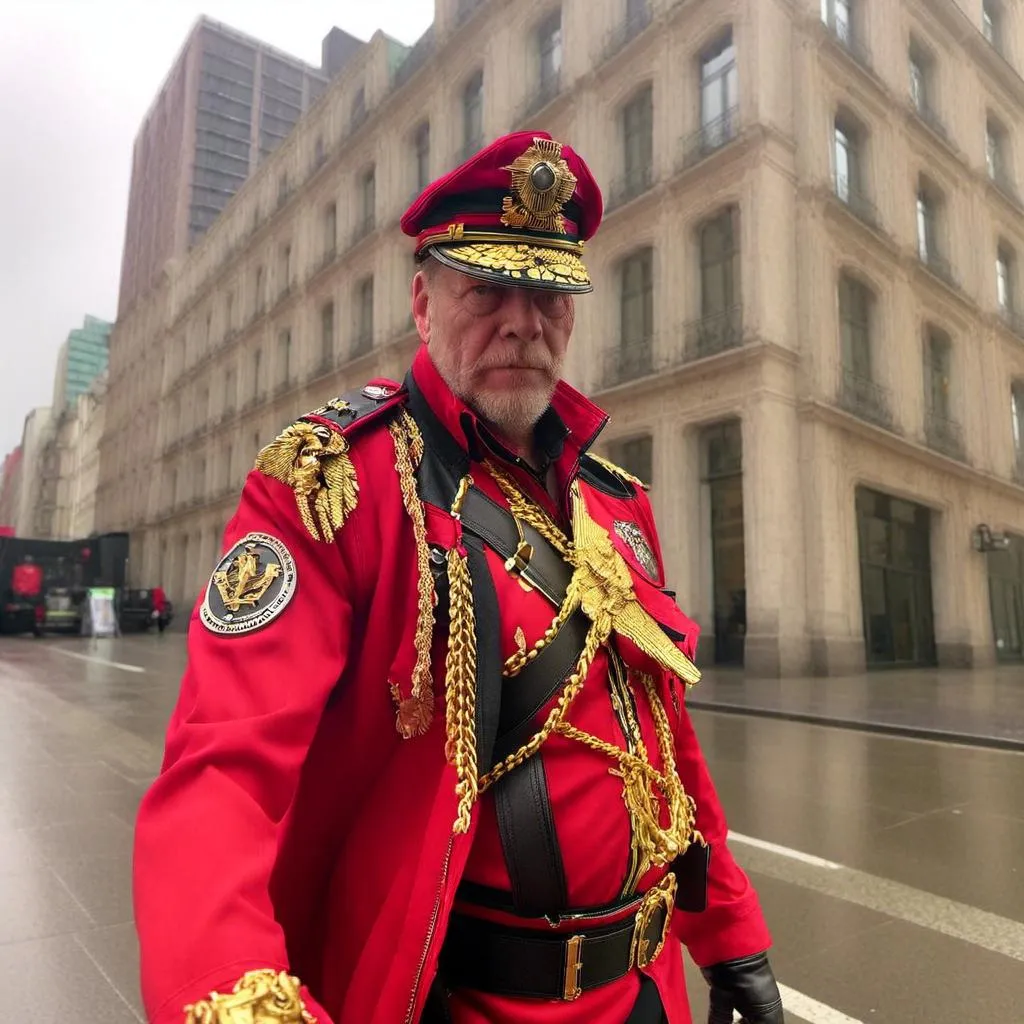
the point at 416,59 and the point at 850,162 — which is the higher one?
the point at 416,59

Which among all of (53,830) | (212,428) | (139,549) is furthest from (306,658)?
(139,549)

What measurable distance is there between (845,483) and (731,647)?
4219mm

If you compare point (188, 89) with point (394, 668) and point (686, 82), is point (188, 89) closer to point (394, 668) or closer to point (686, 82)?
point (686, 82)

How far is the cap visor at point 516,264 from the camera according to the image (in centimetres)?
143

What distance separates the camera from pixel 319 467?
125 cm

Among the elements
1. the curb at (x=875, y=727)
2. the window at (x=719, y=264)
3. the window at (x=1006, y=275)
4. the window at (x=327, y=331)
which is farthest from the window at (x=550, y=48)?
the curb at (x=875, y=727)

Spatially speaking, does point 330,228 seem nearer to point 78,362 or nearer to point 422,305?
point 422,305

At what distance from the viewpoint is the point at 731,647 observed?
17.3m

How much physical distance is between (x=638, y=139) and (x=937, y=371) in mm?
10010

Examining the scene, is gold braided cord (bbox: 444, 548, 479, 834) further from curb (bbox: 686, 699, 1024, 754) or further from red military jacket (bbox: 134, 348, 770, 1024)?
curb (bbox: 686, 699, 1024, 754)

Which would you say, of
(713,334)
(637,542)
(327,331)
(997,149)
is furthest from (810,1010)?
(327,331)

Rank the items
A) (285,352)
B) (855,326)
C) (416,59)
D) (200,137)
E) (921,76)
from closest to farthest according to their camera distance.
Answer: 1. (855,326)
2. (921,76)
3. (416,59)
4. (285,352)
5. (200,137)

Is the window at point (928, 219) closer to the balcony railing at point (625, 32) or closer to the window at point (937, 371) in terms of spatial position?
the window at point (937, 371)

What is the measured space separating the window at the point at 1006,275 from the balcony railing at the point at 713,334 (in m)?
12.7
